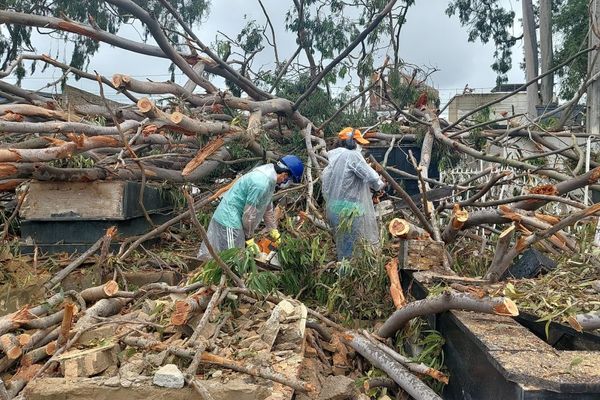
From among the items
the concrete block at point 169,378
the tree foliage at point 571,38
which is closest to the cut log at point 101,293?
the concrete block at point 169,378

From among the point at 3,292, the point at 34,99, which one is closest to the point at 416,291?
the point at 3,292

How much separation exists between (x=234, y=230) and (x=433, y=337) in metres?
2.09

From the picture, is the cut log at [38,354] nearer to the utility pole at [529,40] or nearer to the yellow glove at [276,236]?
the yellow glove at [276,236]

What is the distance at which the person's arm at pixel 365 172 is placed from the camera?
4512mm

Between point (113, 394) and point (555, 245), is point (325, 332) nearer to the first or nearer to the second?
point (113, 394)

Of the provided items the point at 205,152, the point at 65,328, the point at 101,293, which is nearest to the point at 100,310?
the point at 101,293

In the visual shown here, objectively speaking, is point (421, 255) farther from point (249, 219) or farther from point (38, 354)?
point (38, 354)

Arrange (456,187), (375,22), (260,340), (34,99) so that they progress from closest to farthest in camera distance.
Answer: (260,340)
(456,187)
(375,22)
(34,99)

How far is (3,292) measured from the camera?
13.2 feet

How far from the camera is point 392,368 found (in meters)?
2.87

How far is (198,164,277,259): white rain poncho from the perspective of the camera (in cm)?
443

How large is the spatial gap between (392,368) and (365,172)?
1.99 metres

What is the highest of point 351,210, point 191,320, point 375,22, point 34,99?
point 375,22

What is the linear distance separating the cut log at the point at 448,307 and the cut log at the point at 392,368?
175 mm
